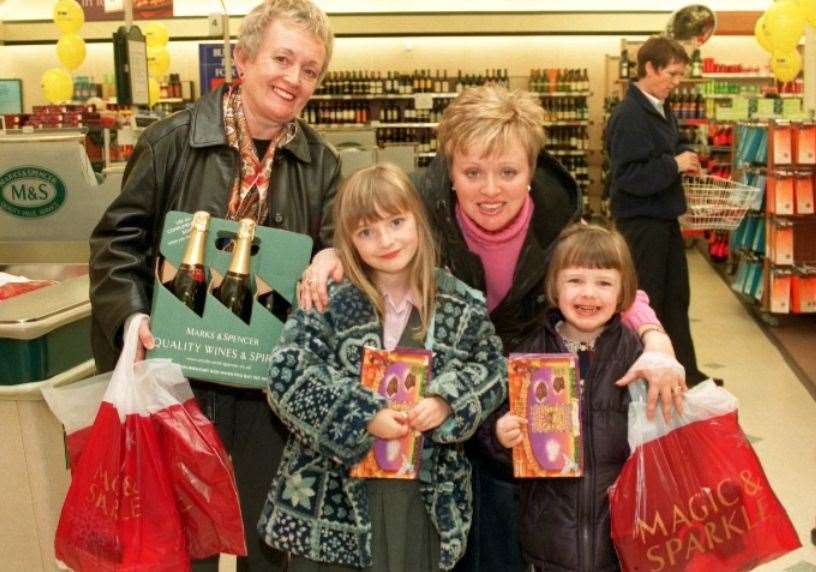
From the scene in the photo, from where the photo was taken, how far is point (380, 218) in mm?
1816

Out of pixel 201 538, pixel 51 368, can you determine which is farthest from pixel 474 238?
pixel 51 368

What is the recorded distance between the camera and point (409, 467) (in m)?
1.73

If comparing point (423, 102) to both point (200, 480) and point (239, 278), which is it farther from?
point (200, 480)

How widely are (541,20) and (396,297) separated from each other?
39.1ft

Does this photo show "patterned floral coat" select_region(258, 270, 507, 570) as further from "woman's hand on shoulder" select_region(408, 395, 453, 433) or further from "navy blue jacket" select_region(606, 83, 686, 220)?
"navy blue jacket" select_region(606, 83, 686, 220)

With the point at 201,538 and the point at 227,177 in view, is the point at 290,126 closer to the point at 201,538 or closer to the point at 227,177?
the point at 227,177

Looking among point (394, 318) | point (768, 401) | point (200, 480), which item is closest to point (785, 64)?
point (768, 401)

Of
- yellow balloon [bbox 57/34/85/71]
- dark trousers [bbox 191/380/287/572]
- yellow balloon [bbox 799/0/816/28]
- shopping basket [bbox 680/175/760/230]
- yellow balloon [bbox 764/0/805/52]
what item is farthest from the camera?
yellow balloon [bbox 57/34/85/71]

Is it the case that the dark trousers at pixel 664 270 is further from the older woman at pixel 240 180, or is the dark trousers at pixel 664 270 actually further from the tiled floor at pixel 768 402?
the older woman at pixel 240 180

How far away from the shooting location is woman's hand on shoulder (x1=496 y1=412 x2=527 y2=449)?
1.79 meters

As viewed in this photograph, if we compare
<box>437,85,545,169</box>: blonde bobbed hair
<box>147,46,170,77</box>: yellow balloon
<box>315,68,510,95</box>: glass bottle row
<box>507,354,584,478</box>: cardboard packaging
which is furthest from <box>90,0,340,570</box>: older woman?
<box>315,68,510,95</box>: glass bottle row

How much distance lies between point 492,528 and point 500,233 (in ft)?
2.33

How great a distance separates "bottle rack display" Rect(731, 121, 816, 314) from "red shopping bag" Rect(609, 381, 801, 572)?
4.65 metres

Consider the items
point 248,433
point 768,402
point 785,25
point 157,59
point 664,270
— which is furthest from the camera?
point 157,59
